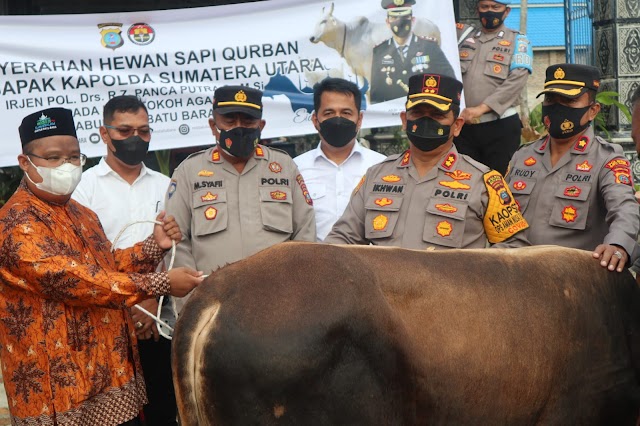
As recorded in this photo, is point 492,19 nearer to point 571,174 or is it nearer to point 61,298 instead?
point 571,174

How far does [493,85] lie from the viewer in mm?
6516

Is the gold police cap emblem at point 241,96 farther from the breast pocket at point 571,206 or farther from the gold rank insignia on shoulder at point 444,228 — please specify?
the breast pocket at point 571,206

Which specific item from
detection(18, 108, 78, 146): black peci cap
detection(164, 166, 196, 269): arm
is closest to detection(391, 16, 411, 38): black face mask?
detection(164, 166, 196, 269): arm

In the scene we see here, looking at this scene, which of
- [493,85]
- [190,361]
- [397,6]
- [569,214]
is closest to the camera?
[190,361]

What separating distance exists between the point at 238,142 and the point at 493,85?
280cm

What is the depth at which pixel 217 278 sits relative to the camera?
2891mm

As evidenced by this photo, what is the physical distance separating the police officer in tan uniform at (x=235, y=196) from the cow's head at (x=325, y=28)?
8.29ft

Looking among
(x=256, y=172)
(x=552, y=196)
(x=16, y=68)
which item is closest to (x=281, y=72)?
(x=16, y=68)

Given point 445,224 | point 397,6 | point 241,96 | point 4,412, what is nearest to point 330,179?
point 241,96

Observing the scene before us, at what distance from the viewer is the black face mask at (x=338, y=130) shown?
4961 millimetres

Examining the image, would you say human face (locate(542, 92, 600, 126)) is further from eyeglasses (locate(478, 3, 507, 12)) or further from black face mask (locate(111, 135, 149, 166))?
black face mask (locate(111, 135, 149, 166))

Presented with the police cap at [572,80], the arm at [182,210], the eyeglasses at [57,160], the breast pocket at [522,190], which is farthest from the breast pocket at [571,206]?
the eyeglasses at [57,160]

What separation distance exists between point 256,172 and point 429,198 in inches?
37.5

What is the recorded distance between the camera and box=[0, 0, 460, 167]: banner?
6.66 metres
